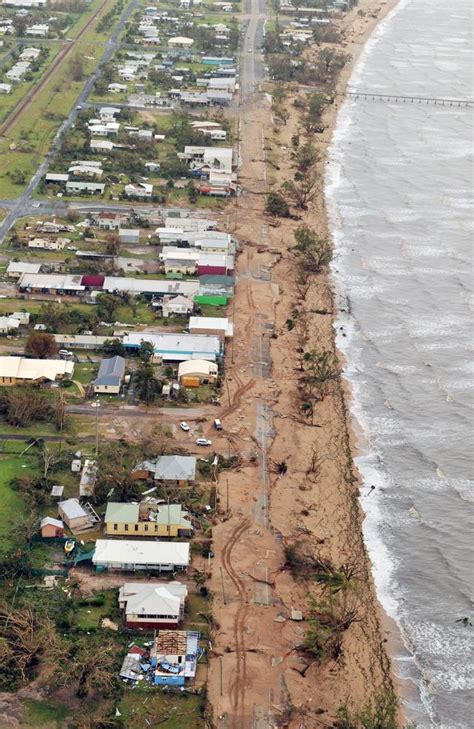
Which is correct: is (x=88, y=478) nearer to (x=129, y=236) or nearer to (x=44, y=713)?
(x=44, y=713)

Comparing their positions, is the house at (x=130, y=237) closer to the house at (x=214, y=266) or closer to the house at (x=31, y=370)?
the house at (x=214, y=266)

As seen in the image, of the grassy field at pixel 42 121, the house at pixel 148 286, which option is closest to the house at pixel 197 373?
the house at pixel 148 286

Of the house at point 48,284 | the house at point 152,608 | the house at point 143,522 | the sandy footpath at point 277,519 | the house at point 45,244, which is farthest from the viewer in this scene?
the house at point 45,244

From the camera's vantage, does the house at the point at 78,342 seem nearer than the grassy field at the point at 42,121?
Yes

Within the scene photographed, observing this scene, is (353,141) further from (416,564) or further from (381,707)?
(381,707)

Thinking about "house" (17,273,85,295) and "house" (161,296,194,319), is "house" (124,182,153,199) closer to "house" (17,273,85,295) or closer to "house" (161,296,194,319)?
"house" (17,273,85,295)

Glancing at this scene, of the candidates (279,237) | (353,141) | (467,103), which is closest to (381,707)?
(279,237)
